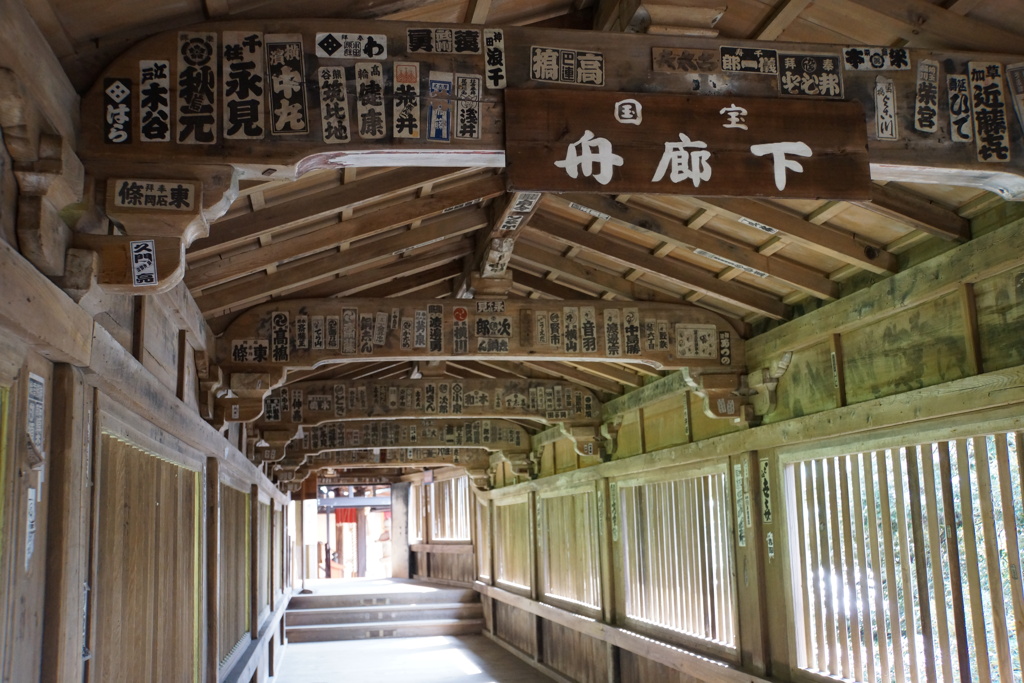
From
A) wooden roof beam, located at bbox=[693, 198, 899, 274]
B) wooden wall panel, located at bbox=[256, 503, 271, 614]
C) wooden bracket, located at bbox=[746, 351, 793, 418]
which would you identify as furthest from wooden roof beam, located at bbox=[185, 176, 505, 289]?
A: wooden wall panel, located at bbox=[256, 503, 271, 614]

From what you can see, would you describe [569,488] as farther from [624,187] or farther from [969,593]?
[624,187]

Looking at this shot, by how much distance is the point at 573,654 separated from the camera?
40.1ft

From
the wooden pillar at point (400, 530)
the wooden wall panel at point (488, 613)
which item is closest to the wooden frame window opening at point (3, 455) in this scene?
the wooden wall panel at point (488, 613)

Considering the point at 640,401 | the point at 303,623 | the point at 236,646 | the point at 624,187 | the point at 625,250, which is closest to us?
the point at 624,187

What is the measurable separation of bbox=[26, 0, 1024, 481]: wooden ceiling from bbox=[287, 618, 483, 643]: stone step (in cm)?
1151

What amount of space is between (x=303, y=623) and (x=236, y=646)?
1046 cm

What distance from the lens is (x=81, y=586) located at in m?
3.15

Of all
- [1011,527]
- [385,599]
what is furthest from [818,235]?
[385,599]

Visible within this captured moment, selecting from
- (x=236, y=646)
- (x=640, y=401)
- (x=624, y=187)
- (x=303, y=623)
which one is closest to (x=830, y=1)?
(x=624, y=187)

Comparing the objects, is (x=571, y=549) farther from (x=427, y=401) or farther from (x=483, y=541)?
(x=483, y=541)

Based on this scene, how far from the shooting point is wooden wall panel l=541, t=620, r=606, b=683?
11.0 metres

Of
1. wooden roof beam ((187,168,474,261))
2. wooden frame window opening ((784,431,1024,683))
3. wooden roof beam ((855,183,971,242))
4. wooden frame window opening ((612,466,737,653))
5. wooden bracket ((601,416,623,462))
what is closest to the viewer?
wooden frame window opening ((784,431,1024,683))

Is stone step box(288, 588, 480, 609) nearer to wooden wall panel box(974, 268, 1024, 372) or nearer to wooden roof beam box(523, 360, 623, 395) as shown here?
wooden roof beam box(523, 360, 623, 395)

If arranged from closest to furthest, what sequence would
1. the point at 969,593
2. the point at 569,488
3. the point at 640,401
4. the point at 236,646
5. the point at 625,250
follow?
the point at 969,593, the point at 625,250, the point at 236,646, the point at 640,401, the point at 569,488
